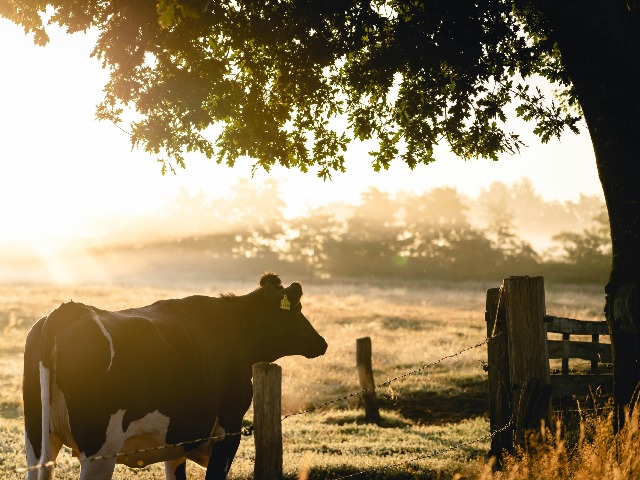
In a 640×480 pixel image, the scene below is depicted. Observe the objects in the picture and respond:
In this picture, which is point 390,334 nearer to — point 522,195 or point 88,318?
point 88,318

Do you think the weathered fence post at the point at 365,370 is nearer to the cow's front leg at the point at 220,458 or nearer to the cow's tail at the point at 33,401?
the cow's front leg at the point at 220,458

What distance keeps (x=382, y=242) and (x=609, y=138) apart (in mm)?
64543

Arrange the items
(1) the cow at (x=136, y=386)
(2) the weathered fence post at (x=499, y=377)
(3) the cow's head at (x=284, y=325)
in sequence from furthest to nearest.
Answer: (3) the cow's head at (x=284, y=325)
(2) the weathered fence post at (x=499, y=377)
(1) the cow at (x=136, y=386)

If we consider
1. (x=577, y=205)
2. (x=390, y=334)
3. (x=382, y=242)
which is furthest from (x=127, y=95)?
(x=577, y=205)

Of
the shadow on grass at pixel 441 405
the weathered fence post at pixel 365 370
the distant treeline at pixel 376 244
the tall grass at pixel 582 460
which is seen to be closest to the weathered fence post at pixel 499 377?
the tall grass at pixel 582 460

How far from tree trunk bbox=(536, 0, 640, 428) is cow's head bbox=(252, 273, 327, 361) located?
352 cm

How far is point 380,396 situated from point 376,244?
5579cm

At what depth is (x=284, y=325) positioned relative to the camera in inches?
333

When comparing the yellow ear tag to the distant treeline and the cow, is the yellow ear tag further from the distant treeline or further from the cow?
the distant treeline

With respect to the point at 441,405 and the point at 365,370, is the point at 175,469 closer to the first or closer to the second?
the point at 365,370

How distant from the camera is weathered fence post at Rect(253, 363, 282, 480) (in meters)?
5.04

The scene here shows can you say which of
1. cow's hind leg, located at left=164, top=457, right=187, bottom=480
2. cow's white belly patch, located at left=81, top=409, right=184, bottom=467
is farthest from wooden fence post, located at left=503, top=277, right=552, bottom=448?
cow's hind leg, located at left=164, top=457, right=187, bottom=480

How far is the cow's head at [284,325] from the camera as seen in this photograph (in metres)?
8.30

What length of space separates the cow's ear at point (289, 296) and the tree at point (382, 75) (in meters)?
2.63
